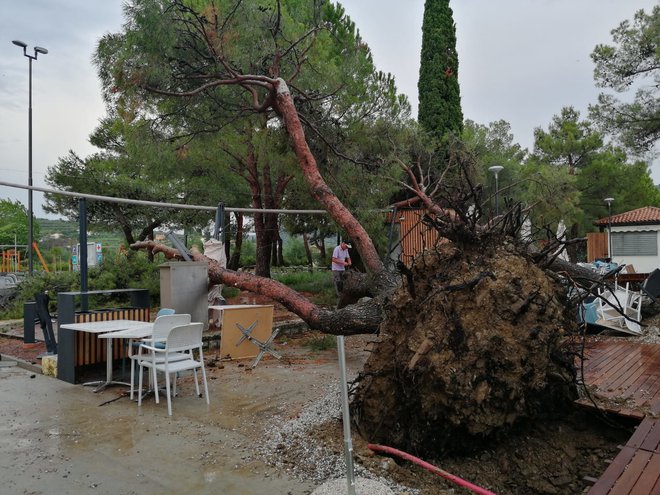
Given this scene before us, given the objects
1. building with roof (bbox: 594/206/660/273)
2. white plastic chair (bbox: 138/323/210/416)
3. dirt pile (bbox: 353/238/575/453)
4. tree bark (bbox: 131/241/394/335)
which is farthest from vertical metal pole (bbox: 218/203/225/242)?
building with roof (bbox: 594/206/660/273)

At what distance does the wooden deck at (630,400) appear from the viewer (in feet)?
8.86

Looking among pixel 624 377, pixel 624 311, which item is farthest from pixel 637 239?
pixel 624 377

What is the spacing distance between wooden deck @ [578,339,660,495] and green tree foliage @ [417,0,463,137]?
12.2m

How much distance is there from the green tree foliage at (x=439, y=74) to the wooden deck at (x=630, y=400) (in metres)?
12.2

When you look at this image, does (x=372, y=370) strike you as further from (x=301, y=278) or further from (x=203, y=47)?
(x=301, y=278)

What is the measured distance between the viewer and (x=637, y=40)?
1441cm

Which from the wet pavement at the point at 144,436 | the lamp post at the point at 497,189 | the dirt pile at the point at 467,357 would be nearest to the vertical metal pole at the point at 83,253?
the wet pavement at the point at 144,436

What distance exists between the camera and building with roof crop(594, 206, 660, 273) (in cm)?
2169

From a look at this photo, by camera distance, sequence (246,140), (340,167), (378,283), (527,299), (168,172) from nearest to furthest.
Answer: (527,299) < (378,283) < (340,167) < (246,140) < (168,172)

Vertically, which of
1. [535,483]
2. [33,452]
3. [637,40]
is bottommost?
[535,483]

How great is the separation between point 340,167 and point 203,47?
3.25m

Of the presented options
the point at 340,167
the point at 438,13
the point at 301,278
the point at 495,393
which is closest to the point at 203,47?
the point at 340,167

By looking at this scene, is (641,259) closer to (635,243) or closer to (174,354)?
(635,243)

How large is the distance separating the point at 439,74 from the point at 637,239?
1256 cm
